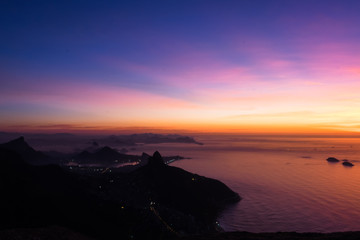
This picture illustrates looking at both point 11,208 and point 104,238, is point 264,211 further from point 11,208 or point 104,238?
point 11,208

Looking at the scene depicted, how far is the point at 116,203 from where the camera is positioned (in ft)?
265

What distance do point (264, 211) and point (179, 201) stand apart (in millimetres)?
36709

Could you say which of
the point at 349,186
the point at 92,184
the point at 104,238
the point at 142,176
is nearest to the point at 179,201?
the point at 142,176

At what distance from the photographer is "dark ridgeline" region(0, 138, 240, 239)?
57812mm

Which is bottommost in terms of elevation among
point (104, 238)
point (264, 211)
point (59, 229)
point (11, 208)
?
point (264, 211)

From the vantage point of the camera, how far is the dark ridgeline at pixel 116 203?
190ft

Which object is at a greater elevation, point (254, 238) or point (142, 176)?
point (254, 238)

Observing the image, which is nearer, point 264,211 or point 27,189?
point 27,189

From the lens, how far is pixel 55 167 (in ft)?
404

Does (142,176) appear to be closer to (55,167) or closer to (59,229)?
(55,167)

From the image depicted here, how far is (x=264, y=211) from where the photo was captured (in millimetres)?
99625

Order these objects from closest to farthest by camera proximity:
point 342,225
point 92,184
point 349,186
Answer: point 342,225 → point 92,184 → point 349,186

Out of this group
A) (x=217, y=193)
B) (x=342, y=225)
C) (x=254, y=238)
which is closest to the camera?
(x=254, y=238)

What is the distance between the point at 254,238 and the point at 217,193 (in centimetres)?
7687
